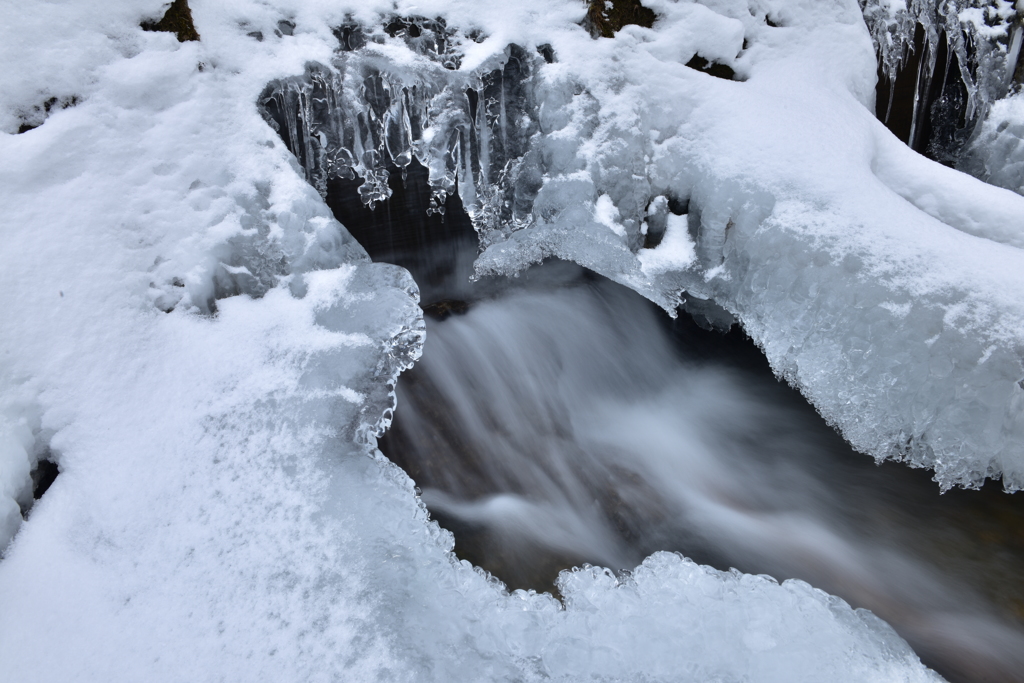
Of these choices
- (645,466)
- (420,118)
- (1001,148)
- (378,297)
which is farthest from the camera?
(1001,148)

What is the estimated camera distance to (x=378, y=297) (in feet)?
8.41

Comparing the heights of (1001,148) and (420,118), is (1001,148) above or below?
above

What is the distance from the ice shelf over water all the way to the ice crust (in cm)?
1

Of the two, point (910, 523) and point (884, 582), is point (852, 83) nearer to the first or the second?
point (910, 523)

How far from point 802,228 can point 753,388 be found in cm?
89

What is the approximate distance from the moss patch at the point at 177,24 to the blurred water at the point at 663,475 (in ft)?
5.30

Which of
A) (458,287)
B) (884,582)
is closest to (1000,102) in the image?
(884,582)

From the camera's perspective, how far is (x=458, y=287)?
3.44 metres

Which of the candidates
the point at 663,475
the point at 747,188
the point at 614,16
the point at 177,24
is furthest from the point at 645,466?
the point at 177,24

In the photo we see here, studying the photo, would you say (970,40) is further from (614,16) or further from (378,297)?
(378,297)

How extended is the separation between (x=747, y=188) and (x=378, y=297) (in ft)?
5.12

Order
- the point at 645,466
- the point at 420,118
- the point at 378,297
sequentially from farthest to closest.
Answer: the point at 420,118
the point at 645,466
the point at 378,297

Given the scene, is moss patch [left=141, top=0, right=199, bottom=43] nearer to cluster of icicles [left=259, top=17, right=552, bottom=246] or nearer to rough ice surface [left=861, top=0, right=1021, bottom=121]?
cluster of icicles [left=259, top=17, right=552, bottom=246]

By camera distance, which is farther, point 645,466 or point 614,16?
point 614,16
